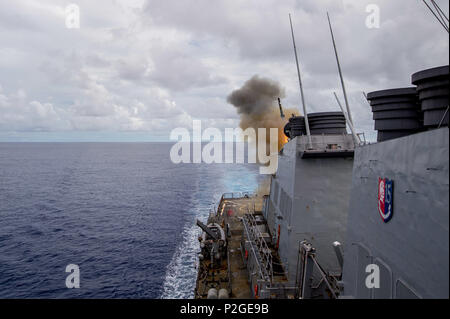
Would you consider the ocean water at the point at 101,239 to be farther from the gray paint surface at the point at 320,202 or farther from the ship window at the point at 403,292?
the ship window at the point at 403,292

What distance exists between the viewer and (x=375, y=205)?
8328mm

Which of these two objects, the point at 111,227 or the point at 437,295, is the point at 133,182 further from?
the point at 437,295

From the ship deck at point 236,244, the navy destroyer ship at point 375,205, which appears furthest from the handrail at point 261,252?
the ship deck at point 236,244

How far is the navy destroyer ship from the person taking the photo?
579cm

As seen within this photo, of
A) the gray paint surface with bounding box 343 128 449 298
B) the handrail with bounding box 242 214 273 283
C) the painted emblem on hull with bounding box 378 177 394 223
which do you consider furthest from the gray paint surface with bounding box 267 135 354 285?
the painted emblem on hull with bounding box 378 177 394 223

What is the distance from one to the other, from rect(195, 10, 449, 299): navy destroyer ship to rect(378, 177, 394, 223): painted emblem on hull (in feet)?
0.08

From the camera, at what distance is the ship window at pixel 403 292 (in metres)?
6.39

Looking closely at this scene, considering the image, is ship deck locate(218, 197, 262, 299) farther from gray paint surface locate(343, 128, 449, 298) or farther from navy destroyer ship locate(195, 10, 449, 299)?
gray paint surface locate(343, 128, 449, 298)

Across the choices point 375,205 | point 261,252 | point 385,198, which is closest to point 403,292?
point 385,198

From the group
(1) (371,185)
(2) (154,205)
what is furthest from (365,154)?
(2) (154,205)

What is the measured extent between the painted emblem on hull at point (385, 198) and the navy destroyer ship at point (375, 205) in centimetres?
3

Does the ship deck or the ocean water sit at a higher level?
the ship deck

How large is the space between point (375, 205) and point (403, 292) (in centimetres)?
238
